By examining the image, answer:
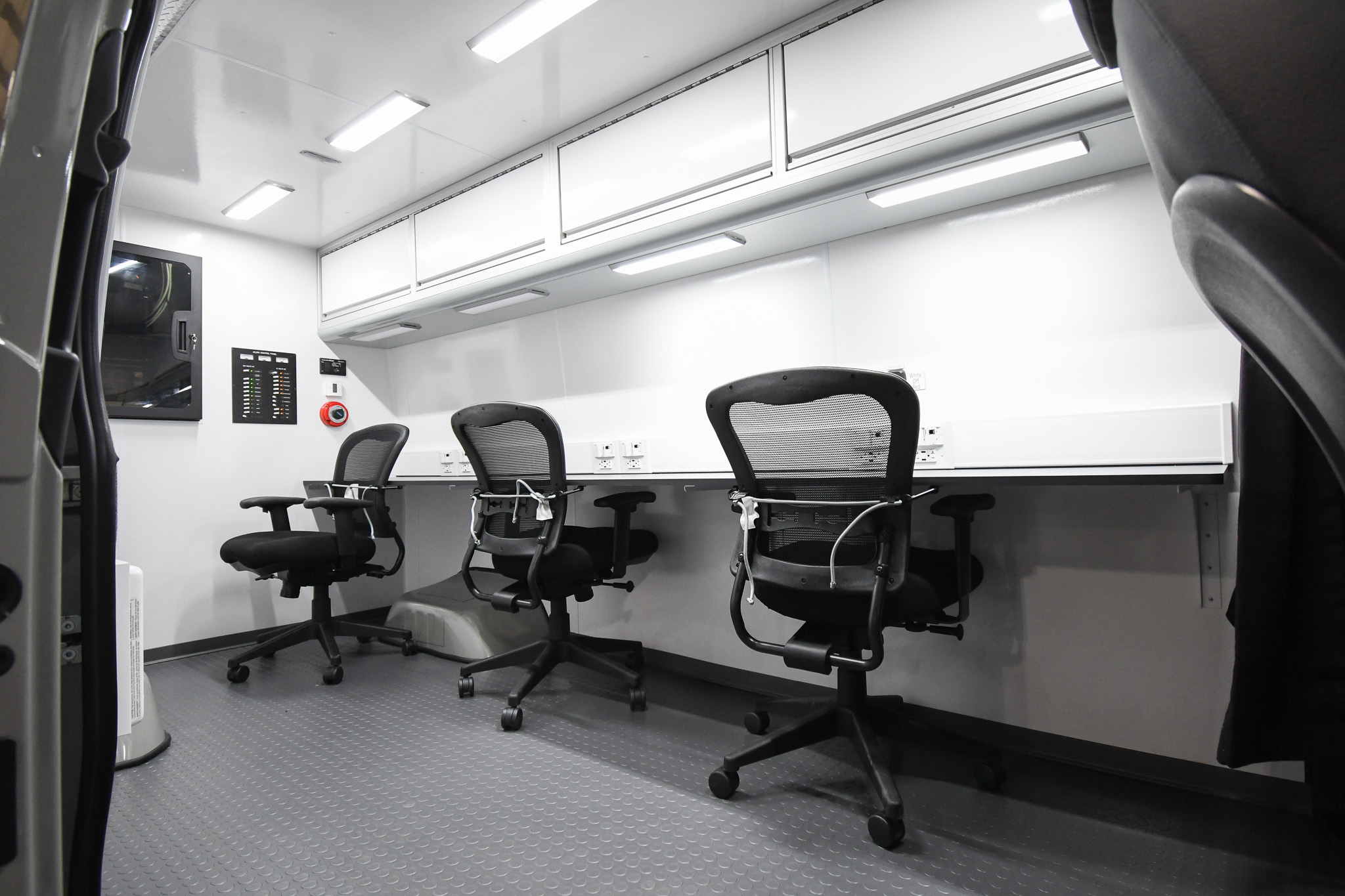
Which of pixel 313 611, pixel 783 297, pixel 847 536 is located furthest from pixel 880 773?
pixel 313 611

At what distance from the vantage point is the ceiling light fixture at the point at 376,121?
254cm

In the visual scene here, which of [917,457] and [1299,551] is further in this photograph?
[917,457]

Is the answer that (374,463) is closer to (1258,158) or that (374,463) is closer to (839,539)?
(839,539)

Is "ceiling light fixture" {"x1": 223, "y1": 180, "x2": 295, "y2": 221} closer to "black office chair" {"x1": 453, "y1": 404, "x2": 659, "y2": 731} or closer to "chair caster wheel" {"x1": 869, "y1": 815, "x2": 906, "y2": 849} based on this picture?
"black office chair" {"x1": 453, "y1": 404, "x2": 659, "y2": 731}

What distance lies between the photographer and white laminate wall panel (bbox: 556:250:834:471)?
2.62m

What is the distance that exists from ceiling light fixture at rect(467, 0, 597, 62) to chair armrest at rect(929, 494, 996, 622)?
1.75 metres

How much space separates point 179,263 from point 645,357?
8.08 ft

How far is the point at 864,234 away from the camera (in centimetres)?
245

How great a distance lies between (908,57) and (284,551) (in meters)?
2.87

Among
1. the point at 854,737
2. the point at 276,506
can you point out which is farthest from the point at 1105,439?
the point at 276,506

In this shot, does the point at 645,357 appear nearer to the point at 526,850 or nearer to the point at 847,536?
the point at 847,536

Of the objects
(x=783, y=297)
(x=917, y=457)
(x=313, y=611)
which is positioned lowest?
(x=313, y=611)

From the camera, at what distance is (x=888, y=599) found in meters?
1.59

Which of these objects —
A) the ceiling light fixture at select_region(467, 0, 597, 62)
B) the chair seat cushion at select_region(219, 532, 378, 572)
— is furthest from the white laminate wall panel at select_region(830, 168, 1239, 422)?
the chair seat cushion at select_region(219, 532, 378, 572)
